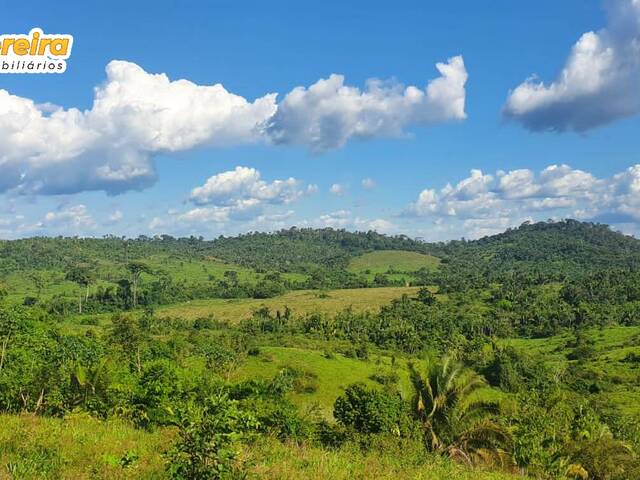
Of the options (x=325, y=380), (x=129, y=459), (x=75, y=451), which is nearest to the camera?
(x=129, y=459)

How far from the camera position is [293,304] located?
561ft

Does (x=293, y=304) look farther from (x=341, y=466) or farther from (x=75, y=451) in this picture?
(x=75, y=451)

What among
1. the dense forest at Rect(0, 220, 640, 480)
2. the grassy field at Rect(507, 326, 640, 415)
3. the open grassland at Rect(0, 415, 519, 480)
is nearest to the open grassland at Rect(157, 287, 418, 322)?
the dense forest at Rect(0, 220, 640, 480)

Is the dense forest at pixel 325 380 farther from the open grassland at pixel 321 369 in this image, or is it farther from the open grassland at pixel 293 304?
the open grassland at pixel 293 304

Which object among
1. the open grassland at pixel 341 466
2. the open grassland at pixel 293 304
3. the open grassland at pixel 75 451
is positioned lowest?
the open grassland at pixel 293 304

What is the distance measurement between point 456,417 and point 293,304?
146276 mm

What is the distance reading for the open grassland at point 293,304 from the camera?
158m

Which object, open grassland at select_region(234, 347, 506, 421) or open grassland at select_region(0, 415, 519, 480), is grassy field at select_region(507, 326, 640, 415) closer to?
open grassland at select_region(234, 347, 506, 421)

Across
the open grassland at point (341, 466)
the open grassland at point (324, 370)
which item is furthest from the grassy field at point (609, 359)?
the open grassland at point (341, 466)

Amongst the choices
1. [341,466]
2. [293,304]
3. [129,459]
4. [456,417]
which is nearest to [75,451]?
[129,459]

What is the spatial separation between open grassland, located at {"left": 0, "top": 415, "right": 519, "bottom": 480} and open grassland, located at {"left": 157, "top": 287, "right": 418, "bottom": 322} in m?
133

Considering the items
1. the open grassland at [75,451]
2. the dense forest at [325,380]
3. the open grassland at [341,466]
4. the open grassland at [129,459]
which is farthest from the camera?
the dense forest at [325,380]

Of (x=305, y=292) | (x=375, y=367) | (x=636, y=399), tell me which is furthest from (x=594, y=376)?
(x=305, y=292)

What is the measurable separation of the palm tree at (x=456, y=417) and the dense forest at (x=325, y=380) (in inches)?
3.8
